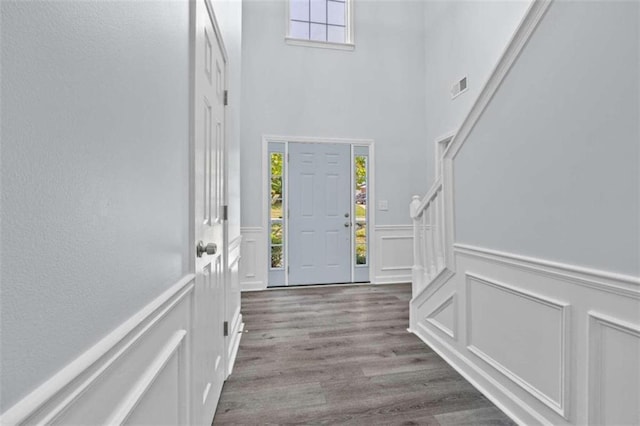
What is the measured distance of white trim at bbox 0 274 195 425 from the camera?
0.41 metres

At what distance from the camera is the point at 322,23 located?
14.9 ft

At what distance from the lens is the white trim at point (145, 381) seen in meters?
0.66

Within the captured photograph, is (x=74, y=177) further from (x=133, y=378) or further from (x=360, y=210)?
(x=360, y=210)

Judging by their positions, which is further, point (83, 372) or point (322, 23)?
point (322, 23)

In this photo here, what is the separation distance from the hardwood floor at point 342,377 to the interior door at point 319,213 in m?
1.21

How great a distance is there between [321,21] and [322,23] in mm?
30

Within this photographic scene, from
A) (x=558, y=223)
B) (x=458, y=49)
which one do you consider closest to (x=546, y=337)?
(x=558, y=223)

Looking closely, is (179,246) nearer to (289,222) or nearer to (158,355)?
(158,355)

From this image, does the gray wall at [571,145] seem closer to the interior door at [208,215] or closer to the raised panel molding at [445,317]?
the raised panel molding at [445,317]

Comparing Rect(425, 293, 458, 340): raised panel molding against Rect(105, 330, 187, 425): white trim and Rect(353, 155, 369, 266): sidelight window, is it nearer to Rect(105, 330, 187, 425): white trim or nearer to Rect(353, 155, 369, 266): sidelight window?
Rect(105, 330, 187, 425): white trim

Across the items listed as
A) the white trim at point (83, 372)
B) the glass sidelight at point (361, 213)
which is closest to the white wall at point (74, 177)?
the white trim at point (83, 372)

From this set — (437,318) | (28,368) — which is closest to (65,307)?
Result: (28,368)

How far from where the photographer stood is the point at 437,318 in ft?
7.77

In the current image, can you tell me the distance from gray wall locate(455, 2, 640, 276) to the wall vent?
2382mm
